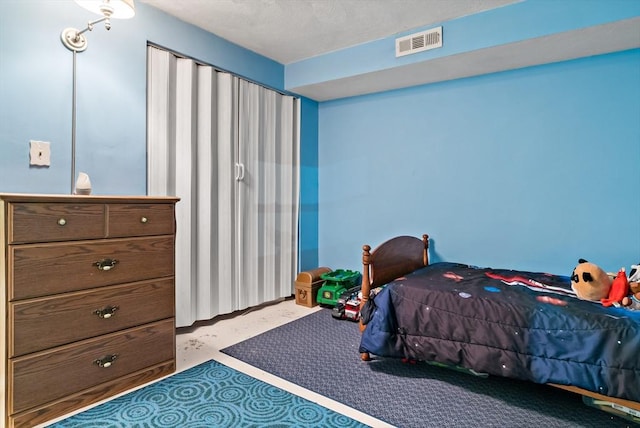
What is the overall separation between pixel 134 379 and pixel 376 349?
1.37 meters

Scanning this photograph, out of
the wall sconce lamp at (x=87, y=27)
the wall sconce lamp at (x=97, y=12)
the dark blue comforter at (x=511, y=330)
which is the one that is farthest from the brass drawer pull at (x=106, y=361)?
the wall sconce lamp at (x=97, y=12)

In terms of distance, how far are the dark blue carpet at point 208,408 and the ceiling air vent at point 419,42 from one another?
2.52 meters

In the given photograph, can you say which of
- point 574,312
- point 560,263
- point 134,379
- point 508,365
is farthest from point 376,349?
point 560,263

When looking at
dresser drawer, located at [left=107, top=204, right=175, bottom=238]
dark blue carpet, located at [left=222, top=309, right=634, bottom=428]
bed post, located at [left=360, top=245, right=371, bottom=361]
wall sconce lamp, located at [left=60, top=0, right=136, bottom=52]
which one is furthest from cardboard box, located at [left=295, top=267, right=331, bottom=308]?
wall sconce lamp, located at [left=60, top=0, right=136, bottom=52]

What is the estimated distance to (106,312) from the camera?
6.00ft

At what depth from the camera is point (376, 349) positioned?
7.14ft

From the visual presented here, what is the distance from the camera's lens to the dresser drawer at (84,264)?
5.12 ft

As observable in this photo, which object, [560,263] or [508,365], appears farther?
[560,263]

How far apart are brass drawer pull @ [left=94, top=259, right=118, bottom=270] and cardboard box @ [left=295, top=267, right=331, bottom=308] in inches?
75.3

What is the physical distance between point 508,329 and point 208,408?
1568mm

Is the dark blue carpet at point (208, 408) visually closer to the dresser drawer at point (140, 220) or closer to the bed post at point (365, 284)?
the bed post at point (365, 284)

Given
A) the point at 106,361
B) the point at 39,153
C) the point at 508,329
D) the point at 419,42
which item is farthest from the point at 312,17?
the point at 106,361

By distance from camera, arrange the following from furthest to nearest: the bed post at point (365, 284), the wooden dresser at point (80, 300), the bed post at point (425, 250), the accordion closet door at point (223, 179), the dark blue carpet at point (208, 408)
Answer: the bed post at point (425, 250) < the accordion closet door at point (223, 179) < the bed post at point (365, 284) < the dark blue carpet at point (208, 408) < the wooden dresser at point (80, 300)

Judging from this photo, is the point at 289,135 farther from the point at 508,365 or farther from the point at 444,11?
the point at 508,365
